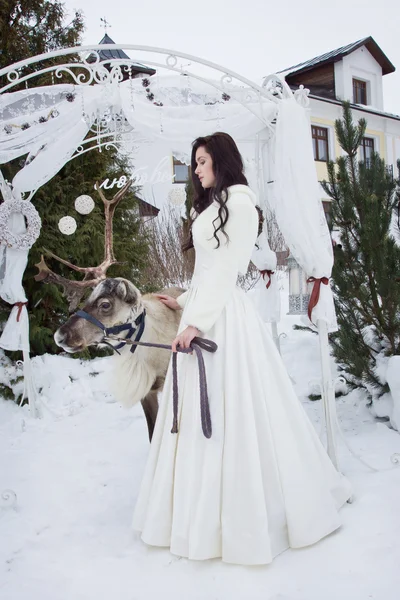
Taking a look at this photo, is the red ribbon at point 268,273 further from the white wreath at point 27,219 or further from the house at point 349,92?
the house at point 349,92

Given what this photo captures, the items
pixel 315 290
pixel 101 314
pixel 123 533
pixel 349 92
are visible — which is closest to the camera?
pixel 123 533

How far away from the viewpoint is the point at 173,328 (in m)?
3.56

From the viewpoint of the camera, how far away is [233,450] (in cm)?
234

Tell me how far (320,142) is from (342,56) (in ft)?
8.55

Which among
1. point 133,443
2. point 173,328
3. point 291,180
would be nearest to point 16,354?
point 133,443

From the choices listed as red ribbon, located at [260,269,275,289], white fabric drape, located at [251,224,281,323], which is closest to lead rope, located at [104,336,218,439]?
white fabric drape, located at [251,224,281,323]

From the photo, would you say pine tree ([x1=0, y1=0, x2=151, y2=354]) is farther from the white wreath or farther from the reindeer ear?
the reindeer ear

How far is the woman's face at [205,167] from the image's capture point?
2.54m

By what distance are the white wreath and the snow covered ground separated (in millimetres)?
1745

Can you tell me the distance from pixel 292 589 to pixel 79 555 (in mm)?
1081

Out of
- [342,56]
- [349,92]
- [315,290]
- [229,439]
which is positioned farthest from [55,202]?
[342,56]

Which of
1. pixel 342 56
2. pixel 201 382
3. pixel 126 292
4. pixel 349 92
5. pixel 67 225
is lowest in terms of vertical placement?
pixel 201 382

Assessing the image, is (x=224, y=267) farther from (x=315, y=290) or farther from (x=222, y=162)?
(x=315, y=290)

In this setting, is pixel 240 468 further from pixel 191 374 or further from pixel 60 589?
pixel 60 589
